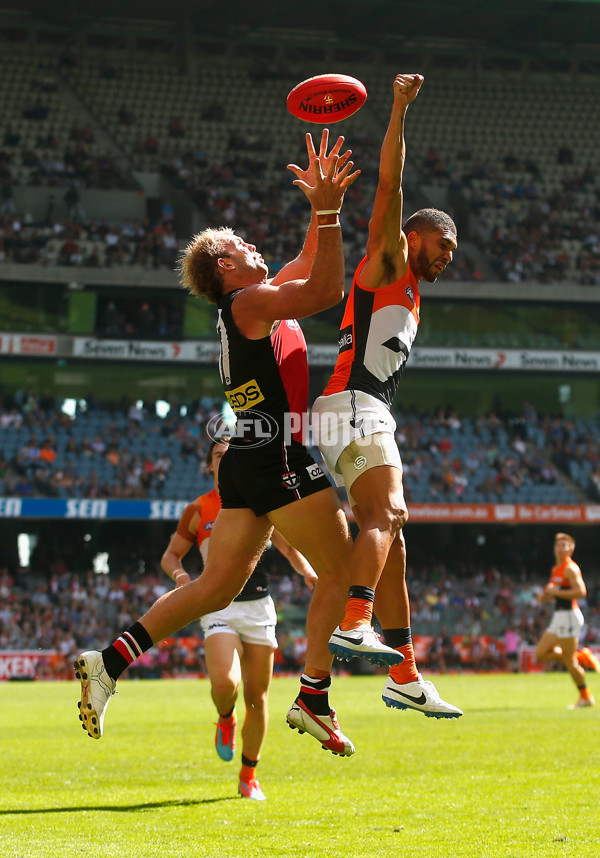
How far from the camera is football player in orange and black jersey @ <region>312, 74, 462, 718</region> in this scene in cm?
572

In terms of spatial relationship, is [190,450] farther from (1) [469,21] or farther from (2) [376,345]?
(2) [376,345]

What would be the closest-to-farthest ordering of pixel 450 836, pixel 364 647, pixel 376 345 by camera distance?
pixel 364 647 < pixel 376 345 < pixel 450 836

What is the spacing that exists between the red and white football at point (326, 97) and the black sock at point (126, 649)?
10.1 ft

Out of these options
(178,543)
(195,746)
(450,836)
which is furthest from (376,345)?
(195,746)

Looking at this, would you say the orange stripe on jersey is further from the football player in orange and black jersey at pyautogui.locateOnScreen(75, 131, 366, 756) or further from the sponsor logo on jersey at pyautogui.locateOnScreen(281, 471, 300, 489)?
the sponsor logo on jersey at pyautogui.locateOnScreen(281, 471, 300, 489)

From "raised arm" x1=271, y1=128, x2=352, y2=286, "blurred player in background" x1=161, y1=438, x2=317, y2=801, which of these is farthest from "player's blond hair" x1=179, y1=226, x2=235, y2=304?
"blurred player in background" x1=161, y1=438, x2=317, y2=801

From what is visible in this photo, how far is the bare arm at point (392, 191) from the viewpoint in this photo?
18.7 feet

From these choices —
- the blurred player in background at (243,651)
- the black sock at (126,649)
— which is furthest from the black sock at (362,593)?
the blurred player in background at (243,651)

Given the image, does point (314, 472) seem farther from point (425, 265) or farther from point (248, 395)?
point (425, 265)

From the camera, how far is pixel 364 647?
533 cm

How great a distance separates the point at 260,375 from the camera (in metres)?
6.00

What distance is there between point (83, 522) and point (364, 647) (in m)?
27.7

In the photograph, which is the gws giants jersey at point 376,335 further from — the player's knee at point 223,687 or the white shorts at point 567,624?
the white shorts at point 567,624

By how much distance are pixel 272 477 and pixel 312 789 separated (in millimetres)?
4239
